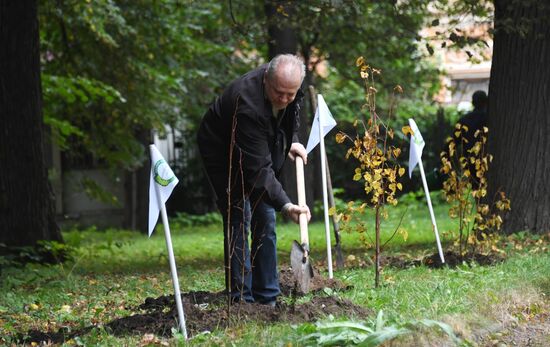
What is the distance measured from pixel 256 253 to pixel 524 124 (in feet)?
17.5

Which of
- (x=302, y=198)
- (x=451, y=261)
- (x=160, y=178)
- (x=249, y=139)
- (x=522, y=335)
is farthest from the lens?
(x=451, y=261)

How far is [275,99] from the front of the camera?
20.7 ft

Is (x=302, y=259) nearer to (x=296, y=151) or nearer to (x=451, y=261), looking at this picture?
(x=296, y=151)

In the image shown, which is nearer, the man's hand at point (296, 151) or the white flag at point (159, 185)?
the white flag at point (159, 185)

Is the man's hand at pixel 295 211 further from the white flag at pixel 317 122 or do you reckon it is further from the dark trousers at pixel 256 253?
the white flag at pixel 317 122

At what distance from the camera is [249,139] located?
6.30 metres

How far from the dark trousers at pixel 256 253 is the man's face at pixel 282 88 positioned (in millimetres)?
733

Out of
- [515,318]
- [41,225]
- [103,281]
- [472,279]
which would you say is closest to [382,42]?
[41,225]

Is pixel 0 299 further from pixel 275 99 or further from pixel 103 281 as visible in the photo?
pixel 275 99

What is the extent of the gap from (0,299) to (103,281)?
1575 mm

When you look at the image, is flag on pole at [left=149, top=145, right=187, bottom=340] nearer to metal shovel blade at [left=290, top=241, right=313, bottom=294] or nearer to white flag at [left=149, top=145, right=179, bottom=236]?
white flag at [left=149, top=145, right=179, bottom=236]

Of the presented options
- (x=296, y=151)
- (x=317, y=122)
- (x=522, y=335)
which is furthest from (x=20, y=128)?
(x=522, y=335)

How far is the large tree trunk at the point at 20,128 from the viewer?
12.1 metres

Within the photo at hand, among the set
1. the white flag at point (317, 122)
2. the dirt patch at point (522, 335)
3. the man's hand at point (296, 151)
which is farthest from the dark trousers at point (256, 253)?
the white flag at point (317, 122)
